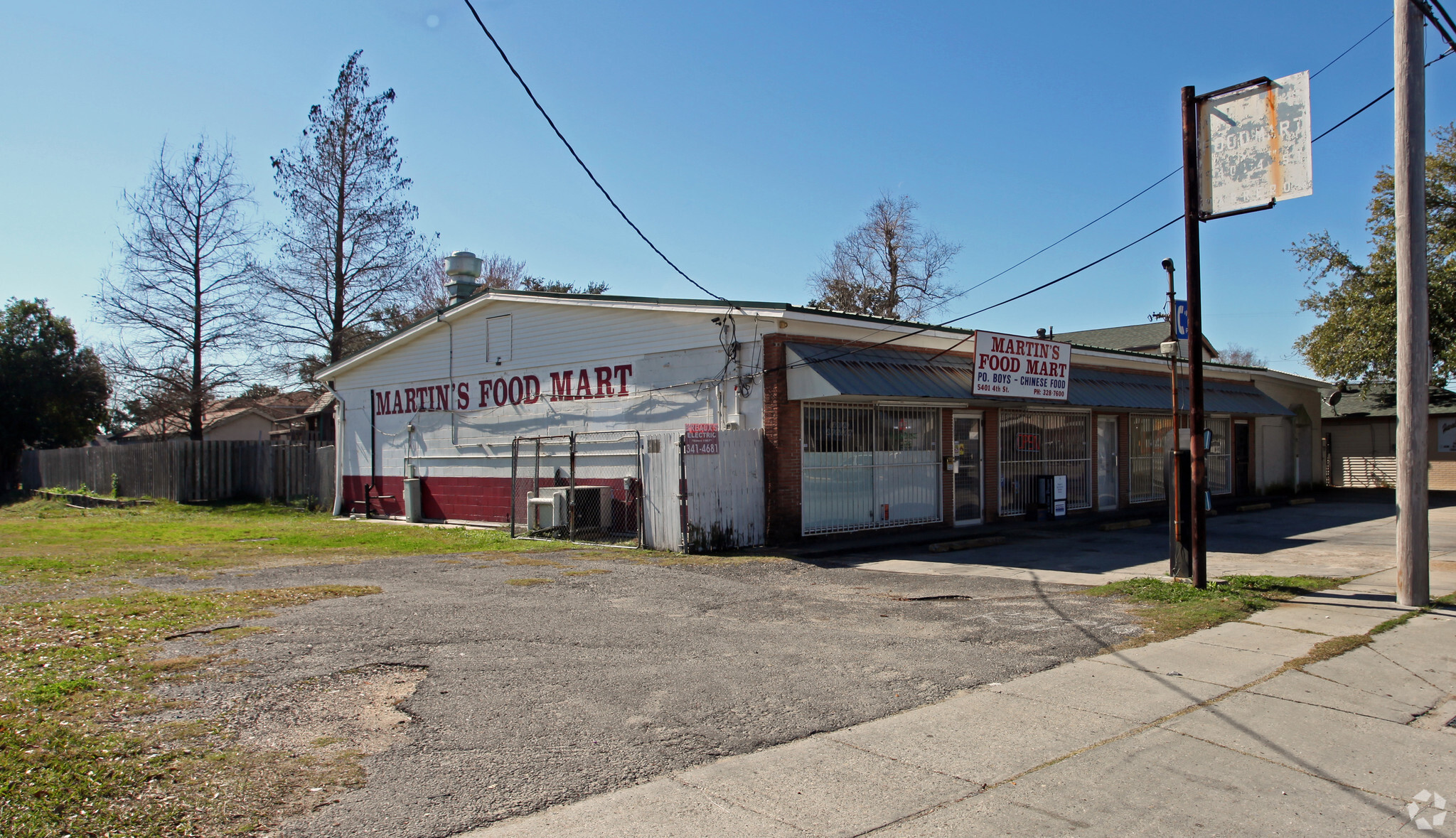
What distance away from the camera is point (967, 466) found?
18.6 meters

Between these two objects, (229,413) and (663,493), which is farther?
(229,413)

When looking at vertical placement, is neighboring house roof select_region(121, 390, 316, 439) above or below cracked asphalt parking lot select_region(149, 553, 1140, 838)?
above

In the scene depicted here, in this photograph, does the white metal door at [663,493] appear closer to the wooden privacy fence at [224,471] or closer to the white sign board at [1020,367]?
the white sign board at [1020,367]

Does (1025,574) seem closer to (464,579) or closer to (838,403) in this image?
(838,403)

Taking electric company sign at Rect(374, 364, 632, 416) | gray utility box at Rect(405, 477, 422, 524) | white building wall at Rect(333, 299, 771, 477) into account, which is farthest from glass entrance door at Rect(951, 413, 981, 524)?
gray utility box at Rect(405, 477, 422, 524)

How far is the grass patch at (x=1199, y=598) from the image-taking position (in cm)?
864

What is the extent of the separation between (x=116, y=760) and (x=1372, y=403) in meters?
46.2

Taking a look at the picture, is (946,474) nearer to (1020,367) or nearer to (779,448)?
(1020,367)

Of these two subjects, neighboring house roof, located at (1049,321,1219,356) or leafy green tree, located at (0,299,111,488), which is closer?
neighboring house roof, located at (1049,321,1219,356)

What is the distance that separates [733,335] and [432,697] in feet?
33.6

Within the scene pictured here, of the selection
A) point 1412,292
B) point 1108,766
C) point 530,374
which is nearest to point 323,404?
point 530,374

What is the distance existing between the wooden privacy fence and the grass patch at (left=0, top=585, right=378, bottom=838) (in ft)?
67.4

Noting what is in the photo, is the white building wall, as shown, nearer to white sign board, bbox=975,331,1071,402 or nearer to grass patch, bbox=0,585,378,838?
white sign board, bbox=975,331,1071,402

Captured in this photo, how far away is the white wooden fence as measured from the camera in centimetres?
1448
